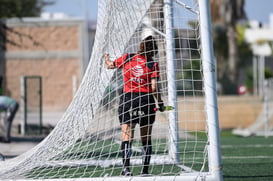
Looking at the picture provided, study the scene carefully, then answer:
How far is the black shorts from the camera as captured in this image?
780 centimetres

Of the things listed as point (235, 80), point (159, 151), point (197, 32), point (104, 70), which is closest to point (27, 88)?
point (159, 151)

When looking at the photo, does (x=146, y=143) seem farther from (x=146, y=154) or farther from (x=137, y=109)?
(x=137, y=109)

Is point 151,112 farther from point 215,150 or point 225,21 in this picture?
point 225,21

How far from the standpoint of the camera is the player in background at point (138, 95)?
7.80m

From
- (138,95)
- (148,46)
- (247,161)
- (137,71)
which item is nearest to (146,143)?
(138,95)

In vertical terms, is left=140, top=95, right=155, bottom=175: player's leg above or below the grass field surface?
above

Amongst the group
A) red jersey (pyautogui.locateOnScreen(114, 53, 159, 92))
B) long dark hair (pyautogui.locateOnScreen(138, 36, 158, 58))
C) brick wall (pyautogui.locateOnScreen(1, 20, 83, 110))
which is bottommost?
red jersey (pyautogui.locateOnScreen(114, 53, 159, 92))

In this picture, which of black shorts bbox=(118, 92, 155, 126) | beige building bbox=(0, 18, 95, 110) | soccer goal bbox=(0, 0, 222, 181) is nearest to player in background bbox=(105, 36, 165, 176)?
black shorts bbox=(118, 92, 155, 126)

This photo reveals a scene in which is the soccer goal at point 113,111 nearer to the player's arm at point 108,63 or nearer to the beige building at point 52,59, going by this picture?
the player's arm at point 108,63

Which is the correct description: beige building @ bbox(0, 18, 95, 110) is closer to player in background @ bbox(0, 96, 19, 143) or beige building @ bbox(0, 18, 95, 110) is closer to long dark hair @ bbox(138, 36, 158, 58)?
player in background @ bbox(0, 96, 19, 143)

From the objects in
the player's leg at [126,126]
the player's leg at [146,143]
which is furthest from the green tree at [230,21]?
the player's leg at [126,126]

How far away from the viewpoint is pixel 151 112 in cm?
788

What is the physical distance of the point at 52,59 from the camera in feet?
97.2

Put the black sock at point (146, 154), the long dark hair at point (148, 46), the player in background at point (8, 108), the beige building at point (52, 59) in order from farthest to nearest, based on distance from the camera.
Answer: the beige building at point (52, 59)
the player in background at point (8, 108)
the long dark hair at point (148, 46)
the black sock at point (146, 154)
